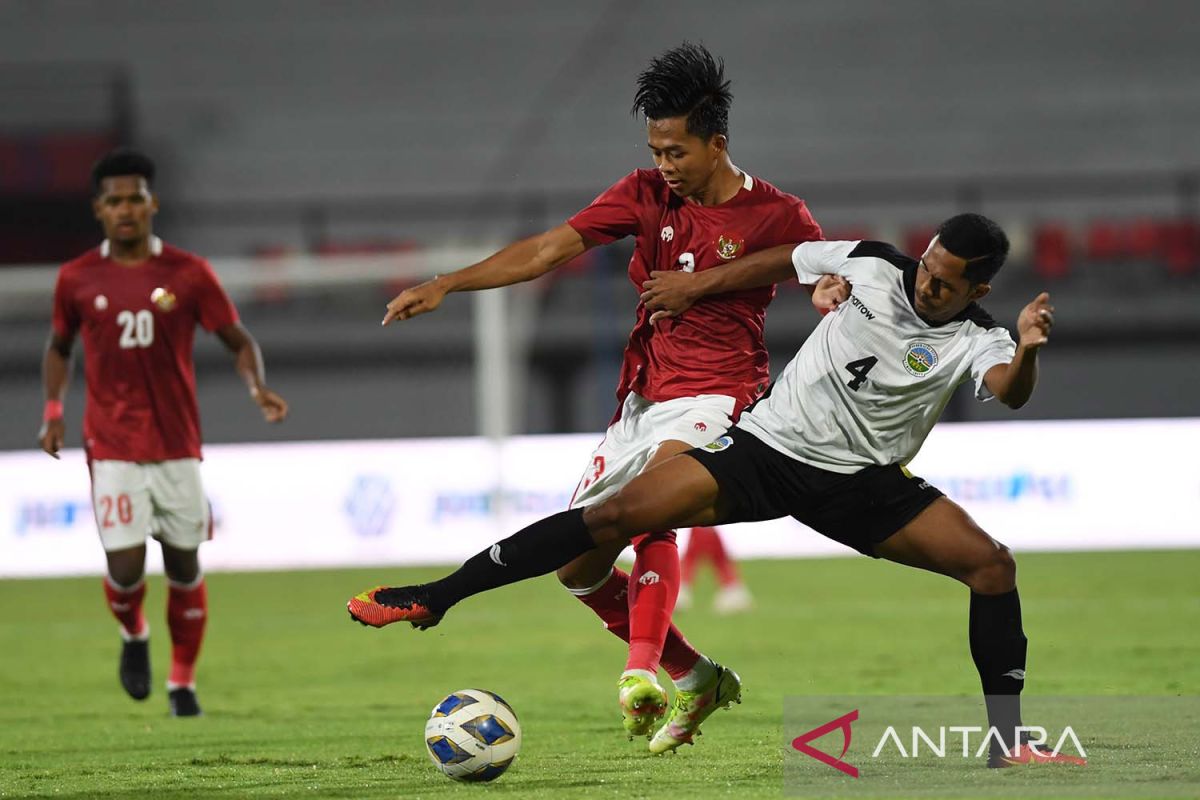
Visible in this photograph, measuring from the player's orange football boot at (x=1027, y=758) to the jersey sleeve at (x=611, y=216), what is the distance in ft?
6.68

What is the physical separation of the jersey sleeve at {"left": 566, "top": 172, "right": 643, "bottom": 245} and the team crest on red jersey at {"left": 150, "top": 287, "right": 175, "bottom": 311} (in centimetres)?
241

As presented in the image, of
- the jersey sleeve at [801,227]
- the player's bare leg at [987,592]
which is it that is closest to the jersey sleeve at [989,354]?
the player's bare leg at [987,592]

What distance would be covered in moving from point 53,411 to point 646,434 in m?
3.19

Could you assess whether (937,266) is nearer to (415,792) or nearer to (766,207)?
(766,207)

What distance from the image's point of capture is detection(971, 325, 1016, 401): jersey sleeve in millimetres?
4793

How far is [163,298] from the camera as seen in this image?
722 centimetres

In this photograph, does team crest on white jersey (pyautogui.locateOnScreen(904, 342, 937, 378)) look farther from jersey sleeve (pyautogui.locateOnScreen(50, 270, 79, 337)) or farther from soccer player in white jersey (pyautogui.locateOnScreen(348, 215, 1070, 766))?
jersey sleeve (pyautogui.locateOnScreen(50, 270, 79, 337))

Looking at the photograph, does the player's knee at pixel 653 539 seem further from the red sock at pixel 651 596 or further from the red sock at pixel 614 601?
the red sock at pixel 614 601

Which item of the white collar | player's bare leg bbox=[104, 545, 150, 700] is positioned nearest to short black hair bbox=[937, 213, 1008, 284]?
the white collar

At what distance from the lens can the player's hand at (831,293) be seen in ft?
17.1

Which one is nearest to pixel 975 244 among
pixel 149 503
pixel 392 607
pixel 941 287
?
pixel 941 287

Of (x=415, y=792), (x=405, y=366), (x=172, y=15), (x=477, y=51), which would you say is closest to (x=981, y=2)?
(x=477, y=51)

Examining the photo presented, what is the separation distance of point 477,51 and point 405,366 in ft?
18.9

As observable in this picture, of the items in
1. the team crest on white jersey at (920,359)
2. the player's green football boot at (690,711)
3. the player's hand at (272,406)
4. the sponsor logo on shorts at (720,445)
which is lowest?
the player's green football boot at (690,711)
